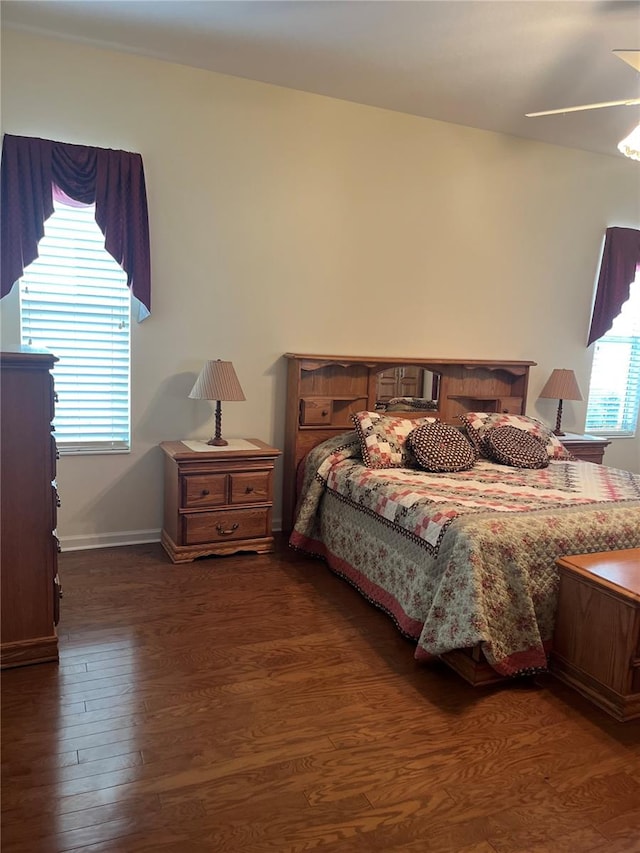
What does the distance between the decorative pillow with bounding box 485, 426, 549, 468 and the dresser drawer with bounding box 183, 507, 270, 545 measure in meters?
1.47

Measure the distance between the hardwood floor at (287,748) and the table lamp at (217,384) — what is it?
125 cm

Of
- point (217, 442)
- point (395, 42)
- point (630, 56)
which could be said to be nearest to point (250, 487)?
point (217, 442)

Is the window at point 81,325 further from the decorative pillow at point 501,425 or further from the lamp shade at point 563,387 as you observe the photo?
the lamp shade at point 563,387

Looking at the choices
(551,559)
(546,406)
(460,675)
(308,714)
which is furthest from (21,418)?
(546,406)

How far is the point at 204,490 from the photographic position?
3.53 meters

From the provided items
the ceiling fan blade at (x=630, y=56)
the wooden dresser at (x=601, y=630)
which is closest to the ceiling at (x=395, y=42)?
the ceiling fan blade at (x=630, y=56)

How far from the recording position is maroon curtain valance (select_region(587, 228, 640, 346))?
5.05 metres

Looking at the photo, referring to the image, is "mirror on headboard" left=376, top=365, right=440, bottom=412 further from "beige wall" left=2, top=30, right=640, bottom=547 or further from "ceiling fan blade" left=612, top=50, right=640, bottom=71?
"ceiling fan blade" left=612, top=50, right=640, bottom=71

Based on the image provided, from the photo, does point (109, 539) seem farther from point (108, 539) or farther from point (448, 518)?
point (448, 518)

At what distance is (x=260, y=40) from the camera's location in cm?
321

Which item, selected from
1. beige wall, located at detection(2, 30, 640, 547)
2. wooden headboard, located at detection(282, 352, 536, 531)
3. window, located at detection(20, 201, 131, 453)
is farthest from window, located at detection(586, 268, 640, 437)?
window, located at detection(20, 201, 131, 453)

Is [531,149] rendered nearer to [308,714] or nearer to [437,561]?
[437,561]

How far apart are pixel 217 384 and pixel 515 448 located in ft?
6.11

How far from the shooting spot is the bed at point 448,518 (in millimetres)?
2404
